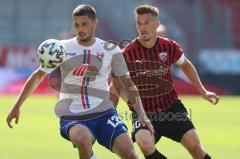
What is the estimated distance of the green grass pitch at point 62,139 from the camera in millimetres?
11383

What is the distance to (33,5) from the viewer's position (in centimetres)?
3234

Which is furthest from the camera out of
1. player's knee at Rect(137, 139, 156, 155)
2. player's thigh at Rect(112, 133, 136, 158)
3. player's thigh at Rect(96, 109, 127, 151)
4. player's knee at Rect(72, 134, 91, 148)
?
player's knee at Rect(137, 139, 156, 155)

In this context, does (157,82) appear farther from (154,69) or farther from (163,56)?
(163,56)

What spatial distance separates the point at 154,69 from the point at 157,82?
9.1 inches

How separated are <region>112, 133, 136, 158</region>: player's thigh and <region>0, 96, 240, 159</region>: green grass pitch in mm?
3376

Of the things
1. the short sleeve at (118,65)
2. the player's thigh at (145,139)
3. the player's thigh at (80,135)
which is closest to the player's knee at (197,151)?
the player's thigh at (145,139)

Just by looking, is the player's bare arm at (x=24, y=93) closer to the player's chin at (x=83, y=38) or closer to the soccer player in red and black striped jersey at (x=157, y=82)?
the player's chin at (x=83, y=38)

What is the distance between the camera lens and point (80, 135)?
24.1ft

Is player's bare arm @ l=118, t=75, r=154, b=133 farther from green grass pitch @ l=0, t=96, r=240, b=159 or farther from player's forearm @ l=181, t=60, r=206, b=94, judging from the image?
green grass pitch @ l=0, t=96, r=240, b=159

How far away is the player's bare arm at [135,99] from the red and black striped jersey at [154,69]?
75cm

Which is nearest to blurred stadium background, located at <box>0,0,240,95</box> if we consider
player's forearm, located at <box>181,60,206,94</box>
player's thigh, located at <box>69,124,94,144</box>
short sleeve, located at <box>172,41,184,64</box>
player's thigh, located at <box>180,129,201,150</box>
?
player's forearm, located at <box>181,60,206,94</box>

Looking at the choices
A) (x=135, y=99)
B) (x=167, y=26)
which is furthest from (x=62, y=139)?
(x=167, y=26)

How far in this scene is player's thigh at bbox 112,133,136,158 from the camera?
24.3 ft

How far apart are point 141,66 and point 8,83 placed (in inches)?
758
